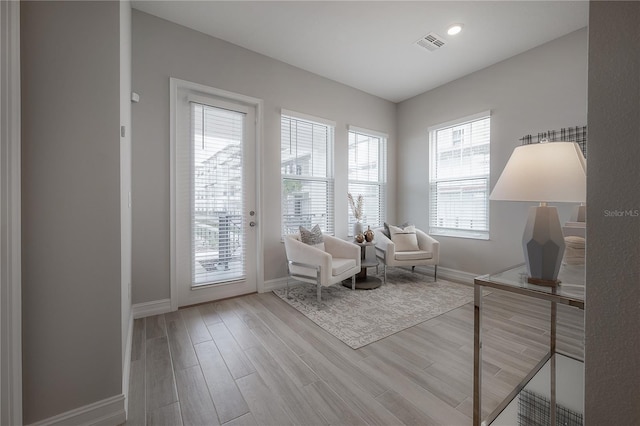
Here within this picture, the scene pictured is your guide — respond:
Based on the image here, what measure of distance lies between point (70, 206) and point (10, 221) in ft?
0.67

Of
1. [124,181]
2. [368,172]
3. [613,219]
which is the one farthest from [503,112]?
[124,181]

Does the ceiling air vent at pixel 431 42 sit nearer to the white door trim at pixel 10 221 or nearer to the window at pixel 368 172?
the window at pixel 368 172

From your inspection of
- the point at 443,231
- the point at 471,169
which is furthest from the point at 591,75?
the point at 443,231

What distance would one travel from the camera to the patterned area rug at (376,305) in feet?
7.52

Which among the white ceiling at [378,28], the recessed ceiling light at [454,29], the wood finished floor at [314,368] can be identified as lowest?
the wood finished floor at [314,368]

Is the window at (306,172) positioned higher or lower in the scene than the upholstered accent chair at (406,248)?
higher

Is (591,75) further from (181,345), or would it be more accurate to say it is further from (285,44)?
(285,44)

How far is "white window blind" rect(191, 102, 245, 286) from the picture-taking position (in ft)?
9.59

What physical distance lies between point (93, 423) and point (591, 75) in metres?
2.38

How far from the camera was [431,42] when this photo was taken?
3037 millimetres

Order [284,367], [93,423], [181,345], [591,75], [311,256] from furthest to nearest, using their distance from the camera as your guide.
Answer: [311,256], [181,345], [284,367], [93,423], [591,75]

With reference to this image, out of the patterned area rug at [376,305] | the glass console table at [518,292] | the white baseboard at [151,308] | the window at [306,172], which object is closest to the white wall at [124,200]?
the white baseboard at [151,308]

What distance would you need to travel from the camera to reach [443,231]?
415 centimetres

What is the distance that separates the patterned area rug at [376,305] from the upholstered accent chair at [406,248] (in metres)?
0.31
